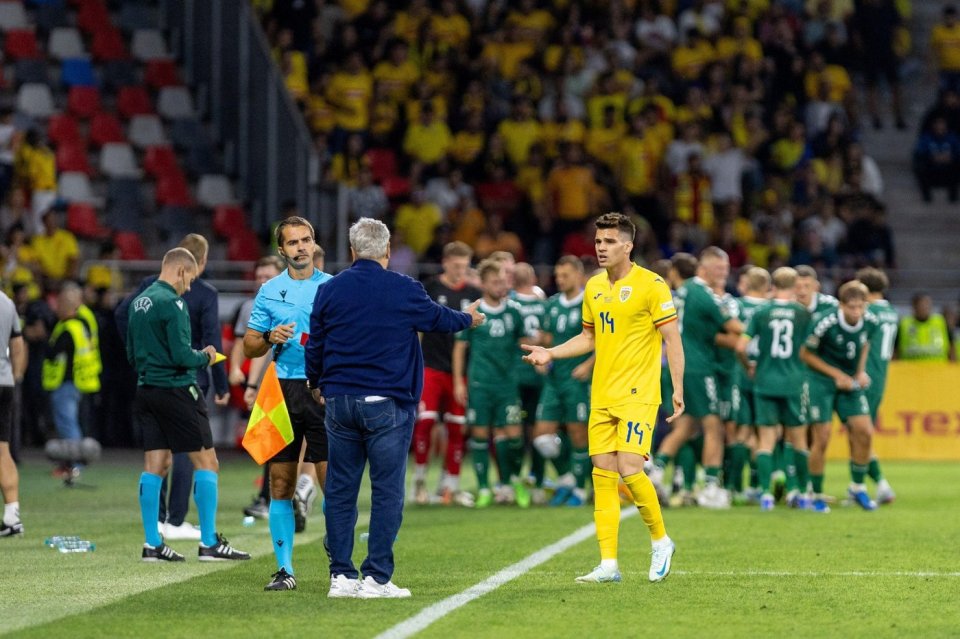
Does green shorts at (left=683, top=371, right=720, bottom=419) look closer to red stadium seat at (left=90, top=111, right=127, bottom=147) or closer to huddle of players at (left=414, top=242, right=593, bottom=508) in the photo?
huddle of players at (left=414, top=242, right=593, bottom=508)

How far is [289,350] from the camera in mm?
10422

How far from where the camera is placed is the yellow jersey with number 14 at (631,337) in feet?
32.9

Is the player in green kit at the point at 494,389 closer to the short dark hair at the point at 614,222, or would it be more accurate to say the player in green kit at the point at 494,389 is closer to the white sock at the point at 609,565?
the short dark hair at the point at 614,222

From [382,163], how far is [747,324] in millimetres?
10900

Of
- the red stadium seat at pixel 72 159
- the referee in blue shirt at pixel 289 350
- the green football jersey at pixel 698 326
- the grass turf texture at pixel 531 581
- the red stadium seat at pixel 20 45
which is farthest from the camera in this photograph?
the red stadium seat at pixel 20 45

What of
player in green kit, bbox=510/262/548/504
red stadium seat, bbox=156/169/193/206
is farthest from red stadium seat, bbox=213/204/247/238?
player in green kit, bbox=510/262/548/504

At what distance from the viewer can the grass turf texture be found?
834 centimetres

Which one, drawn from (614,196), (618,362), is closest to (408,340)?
(618,362)

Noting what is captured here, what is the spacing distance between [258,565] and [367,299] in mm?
2732

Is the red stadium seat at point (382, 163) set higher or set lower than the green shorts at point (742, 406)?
higher

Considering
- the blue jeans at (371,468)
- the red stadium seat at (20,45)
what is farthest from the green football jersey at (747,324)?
the red stadium seat at (20,45)

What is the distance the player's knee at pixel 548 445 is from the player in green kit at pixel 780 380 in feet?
6.23

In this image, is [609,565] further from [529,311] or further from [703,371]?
[529,311]

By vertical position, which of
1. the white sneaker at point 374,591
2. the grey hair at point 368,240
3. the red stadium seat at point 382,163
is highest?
the red stadium seat at point 382,163
